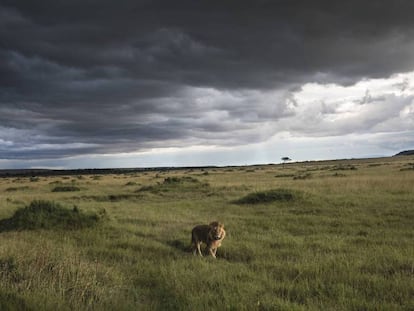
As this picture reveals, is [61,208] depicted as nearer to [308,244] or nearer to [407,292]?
[308,244]

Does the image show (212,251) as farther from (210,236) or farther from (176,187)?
(176,187)

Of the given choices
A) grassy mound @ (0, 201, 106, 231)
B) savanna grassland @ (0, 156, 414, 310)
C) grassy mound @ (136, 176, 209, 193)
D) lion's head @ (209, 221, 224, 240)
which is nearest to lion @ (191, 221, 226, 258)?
lion's head @ (209, 221, 224, 240)

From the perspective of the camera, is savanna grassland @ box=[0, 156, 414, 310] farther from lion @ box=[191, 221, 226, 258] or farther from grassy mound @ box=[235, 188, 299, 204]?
grassy mound @ box=[235, 188, 299, 204]

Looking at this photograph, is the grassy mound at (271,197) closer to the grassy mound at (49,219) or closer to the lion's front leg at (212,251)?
the grassy mound at (49,219)

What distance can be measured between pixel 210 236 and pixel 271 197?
36.7 ft

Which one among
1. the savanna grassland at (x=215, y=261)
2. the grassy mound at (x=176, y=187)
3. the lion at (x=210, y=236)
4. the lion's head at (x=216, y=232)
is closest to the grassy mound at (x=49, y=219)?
the savanna grassland at (x=215, y=261)

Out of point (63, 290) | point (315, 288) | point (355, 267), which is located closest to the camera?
point (63, 290)

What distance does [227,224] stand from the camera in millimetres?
13273

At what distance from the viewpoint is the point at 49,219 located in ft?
44.6

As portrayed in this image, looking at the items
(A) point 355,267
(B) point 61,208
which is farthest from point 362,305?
(B) point 61,208

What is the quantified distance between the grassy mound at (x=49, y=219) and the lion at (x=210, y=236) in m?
5.57

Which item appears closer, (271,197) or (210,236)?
(210,236)

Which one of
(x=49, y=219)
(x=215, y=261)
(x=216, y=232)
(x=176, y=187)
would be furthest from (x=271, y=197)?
(x=215, y=261)

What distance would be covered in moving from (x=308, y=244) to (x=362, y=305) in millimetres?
4275
